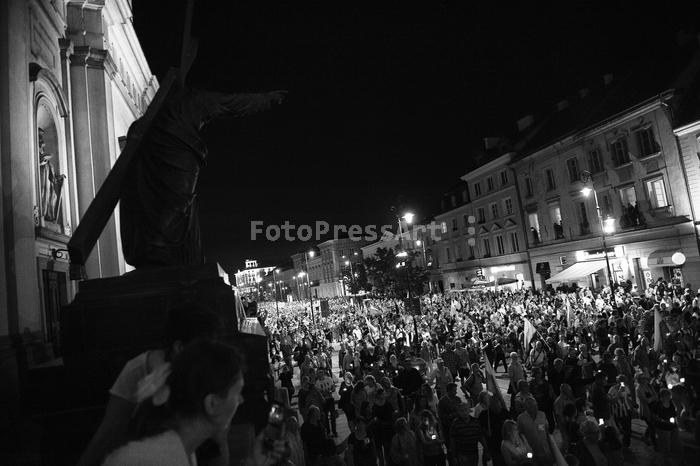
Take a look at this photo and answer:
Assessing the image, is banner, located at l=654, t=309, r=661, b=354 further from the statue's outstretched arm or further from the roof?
the roof

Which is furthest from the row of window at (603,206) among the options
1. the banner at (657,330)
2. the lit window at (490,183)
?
the banner at (657,330)

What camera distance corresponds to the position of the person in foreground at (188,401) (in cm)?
139

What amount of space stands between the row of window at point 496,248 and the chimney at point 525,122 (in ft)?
33.8

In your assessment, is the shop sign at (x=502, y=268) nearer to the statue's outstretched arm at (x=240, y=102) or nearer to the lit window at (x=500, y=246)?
the lit window at (x=500, y=246)

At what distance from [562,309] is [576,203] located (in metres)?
17.7

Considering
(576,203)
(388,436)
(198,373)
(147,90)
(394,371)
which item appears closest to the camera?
(198,373)

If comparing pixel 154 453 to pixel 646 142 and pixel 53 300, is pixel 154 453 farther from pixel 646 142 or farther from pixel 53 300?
pixel 646 142

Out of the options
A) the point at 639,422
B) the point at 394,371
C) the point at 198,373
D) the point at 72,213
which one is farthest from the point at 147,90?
the point at 198,373

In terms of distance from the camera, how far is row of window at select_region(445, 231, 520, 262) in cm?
4328

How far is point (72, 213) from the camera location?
597 inches

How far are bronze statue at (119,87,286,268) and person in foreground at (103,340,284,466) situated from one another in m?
3.42

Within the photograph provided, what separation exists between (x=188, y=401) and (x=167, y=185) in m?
3.73

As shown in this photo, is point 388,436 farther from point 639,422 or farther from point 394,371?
point 639,422

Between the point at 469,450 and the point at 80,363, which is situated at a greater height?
the point at 80,363
